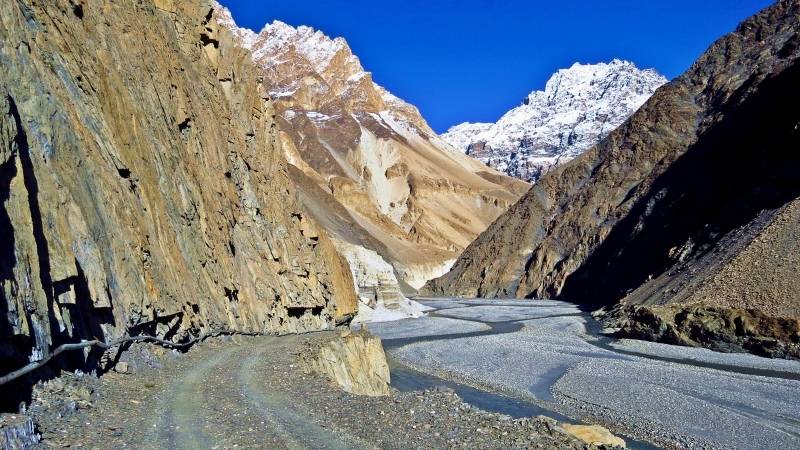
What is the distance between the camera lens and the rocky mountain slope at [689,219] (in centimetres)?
4209

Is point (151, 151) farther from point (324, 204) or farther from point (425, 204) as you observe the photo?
point (425, 204)

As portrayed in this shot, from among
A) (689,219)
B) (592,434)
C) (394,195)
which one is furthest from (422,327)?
Answer: (394,195)

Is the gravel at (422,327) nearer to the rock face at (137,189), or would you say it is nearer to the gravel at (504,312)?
the gravel at (504,312)

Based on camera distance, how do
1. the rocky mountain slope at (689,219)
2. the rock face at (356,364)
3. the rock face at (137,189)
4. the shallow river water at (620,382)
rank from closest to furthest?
the rock face at (137,189), the shallow river water at (620,382), the rock face at (356,364), the rocky mountain slope at (689,219)

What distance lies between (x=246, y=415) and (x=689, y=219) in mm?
67494

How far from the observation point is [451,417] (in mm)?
13844

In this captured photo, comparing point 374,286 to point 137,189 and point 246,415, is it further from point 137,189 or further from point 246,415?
point 246,415

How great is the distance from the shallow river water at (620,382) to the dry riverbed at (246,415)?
9189 mm

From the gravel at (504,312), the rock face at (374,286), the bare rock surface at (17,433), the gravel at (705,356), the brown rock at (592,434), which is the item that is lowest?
the gravel at (705,356)

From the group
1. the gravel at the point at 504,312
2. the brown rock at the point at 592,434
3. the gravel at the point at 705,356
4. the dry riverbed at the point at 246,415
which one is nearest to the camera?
the dry riverbed at the point at 246,415

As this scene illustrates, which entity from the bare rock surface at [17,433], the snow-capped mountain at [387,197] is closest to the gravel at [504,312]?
the snow-capped mountain at [387,197]

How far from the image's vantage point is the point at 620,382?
28312 mm

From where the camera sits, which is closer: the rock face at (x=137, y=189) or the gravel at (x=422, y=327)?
the rock face at (x=137, y=189)

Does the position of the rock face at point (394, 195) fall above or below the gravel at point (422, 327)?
above
